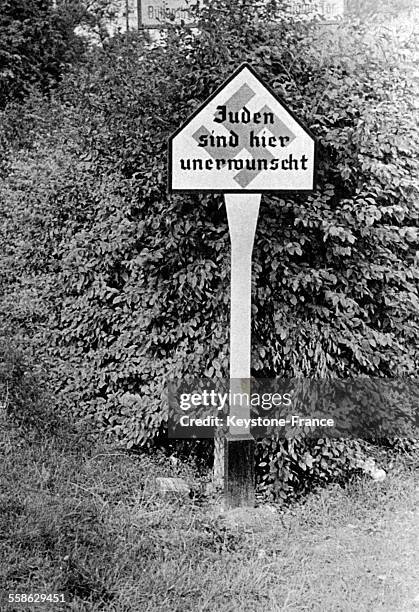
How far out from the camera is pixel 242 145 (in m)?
3.72

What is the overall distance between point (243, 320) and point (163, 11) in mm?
1854

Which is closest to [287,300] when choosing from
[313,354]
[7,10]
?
[313,354]

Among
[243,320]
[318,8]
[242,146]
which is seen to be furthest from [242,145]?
[318,8]

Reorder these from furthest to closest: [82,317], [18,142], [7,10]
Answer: [18,142] → [7,10] → [82,317]

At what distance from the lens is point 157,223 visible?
14.5 feet

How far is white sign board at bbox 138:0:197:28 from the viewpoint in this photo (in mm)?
4445

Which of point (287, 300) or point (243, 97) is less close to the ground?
point (243, 97)

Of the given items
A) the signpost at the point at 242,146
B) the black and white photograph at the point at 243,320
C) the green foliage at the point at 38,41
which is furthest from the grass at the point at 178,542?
the green foliage at the point at 38,41

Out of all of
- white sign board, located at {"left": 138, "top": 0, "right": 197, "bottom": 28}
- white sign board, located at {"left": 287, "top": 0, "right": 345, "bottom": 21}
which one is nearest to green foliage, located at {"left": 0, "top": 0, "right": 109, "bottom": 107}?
white sign board, located at {"left": 138, "top": 0, "right": 197, "bottom": 28}

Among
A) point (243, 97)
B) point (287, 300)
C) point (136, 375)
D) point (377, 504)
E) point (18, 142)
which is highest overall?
point (18, 142)

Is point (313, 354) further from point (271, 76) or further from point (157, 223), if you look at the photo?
point (271, 76)

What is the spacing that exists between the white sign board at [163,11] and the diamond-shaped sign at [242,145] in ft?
3.08

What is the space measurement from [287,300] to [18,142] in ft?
13.8

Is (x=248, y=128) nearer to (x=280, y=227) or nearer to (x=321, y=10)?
(x=280, y=227)
